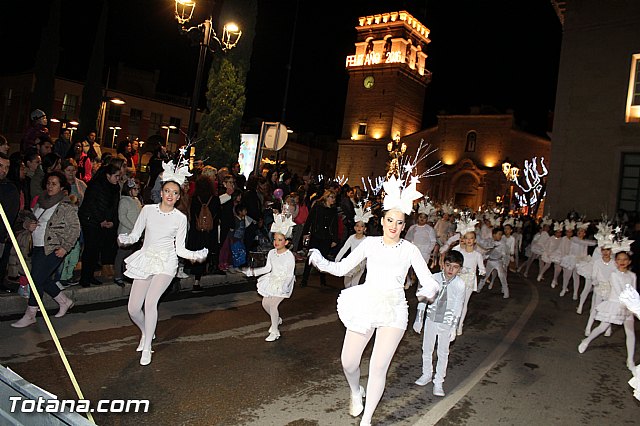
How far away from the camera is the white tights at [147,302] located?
577cm

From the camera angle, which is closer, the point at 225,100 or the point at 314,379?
the point at 314,379

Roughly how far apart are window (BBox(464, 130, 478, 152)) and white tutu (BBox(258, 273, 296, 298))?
162 ft

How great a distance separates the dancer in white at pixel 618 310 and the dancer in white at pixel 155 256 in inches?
244

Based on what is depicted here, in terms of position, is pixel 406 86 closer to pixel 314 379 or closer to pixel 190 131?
pixel 190 131

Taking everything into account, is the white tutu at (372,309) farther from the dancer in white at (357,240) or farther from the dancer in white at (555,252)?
the dancer in white at (555,252)

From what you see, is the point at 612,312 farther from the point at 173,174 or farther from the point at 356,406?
the point at 173,174

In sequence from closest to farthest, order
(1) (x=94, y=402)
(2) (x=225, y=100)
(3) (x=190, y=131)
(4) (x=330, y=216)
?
(1) (x=94, y=402) → (4) (x=330, y=216) → (3) (x=190, y=131) → (2) (x=225, y=100)

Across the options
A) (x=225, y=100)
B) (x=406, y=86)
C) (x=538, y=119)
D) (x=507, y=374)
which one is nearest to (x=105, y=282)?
(x=507, y=374)

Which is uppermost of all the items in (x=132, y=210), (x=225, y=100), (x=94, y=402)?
(x=225, y=100)

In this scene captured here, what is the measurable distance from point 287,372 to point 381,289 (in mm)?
1775

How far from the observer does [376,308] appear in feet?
15.3

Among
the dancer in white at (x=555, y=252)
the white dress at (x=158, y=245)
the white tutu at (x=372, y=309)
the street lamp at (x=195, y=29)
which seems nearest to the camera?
the white tutu at (x=372, y=309)

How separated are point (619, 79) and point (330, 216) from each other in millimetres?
20537

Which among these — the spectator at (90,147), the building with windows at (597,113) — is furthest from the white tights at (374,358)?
the building with windows at (597,113)
